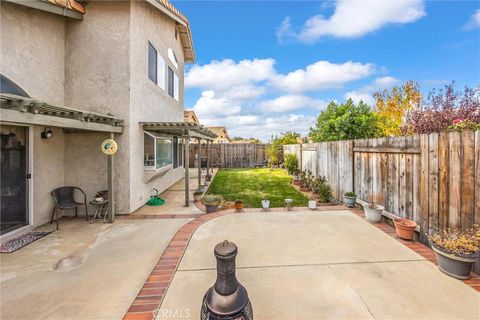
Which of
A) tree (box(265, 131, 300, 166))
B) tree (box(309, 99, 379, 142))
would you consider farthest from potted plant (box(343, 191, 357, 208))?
tree (box(265, 131, 300, 166))

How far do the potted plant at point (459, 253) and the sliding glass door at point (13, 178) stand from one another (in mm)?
7937

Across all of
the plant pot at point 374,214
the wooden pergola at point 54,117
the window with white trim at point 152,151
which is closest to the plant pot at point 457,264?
the plant pot at point 374,214

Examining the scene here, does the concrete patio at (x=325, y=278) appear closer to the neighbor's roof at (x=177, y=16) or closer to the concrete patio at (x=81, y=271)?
the concrete patio at (x=81, y=271)

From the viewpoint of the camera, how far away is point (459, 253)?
112 inches

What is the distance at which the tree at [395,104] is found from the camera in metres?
12.5

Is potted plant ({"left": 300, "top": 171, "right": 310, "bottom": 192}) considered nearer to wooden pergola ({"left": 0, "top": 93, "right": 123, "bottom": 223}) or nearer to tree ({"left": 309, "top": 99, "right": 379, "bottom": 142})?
tree ({"left": 309, "top": 99, "right": 379, "bottom": 142})

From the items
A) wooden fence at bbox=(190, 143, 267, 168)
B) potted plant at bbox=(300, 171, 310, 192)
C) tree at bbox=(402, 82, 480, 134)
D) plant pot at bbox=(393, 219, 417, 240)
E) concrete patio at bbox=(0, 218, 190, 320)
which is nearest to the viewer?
concrete patio at bbox=(0, 218, 190, 320)

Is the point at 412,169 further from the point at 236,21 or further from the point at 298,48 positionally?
the point at 298,48

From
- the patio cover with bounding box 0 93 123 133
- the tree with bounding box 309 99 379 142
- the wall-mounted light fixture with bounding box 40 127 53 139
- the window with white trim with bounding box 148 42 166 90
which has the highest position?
the window with white trim with bounding box 148 42 166 90

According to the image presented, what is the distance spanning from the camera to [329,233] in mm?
4449

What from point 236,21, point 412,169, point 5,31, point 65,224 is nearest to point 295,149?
point 236,21

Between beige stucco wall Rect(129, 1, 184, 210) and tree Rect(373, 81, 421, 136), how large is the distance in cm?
1155

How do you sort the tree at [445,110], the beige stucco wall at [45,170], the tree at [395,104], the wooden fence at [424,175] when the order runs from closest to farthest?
the wooden fence at [424,175] < the beige stucco wall at [45,170] < the tree at [445,110] < the tree at [395,104]

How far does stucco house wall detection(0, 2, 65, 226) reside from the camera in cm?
469
